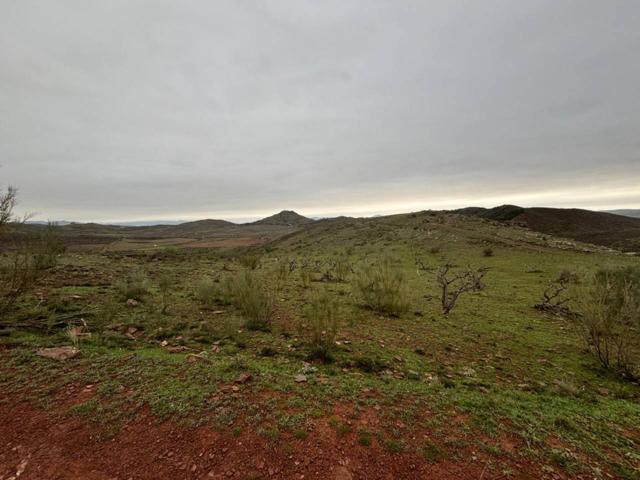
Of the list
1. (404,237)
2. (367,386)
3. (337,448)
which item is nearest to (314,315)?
(367,386)

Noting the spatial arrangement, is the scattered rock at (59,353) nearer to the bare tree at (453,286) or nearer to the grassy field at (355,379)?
the grassy field at (355,379)

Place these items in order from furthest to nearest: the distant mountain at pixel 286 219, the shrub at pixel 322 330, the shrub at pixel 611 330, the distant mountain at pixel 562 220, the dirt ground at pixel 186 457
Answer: the distant mountain at pixel 286 219 → the distant mountain at pixel 562 220 → the shrub at pixel 322 330 → the shrub at pixel 611 330 → the dirt ground at pixel 186 457

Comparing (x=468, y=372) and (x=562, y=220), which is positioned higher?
(x=562, y=220)

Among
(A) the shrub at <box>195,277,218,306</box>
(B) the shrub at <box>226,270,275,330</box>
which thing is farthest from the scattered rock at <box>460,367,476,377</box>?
(A) the shrub at <box>195,277,218,306</box>

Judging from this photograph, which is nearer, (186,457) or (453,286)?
(186,457)

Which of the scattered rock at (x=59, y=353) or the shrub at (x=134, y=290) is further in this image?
the shrub at (x=134, y=290)

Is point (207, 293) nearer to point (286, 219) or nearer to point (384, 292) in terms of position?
point (384, 292)

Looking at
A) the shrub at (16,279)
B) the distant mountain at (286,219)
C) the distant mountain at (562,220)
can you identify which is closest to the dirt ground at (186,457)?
the shrub at (16,279)

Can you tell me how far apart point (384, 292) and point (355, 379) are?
591cm

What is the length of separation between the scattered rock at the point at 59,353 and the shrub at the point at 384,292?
29.8ft

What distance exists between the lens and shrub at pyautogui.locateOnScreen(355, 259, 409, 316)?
34.4 ft

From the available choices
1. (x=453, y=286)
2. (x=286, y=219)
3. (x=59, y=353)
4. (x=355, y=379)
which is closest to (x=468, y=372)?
(x=355, y=379)

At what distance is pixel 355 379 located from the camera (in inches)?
209

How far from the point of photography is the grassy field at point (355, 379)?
12.1ft
